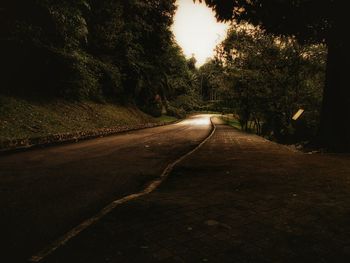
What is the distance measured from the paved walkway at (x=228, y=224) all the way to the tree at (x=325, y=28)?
5350mm

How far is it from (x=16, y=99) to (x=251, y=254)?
54.0 feet

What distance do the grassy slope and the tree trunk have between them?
11328mm

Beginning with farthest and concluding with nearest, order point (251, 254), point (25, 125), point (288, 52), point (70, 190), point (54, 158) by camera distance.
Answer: point (288, 52)
point (25, 125)
point (54, 158)
point (70, 190)
point (251, 254)

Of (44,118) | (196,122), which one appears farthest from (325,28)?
(196,122)

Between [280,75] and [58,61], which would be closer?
[58,61]

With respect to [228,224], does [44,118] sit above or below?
above

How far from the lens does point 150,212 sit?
193 inches

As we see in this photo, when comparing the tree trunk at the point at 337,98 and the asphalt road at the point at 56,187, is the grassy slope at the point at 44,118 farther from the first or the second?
the tree trunk at the point at 337,98

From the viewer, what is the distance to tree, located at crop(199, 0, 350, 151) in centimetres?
1137

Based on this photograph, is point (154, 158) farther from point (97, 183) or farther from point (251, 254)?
point (251, 254)

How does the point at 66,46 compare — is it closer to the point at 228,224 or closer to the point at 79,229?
the point at 79,229

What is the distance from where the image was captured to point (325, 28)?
12516 mm

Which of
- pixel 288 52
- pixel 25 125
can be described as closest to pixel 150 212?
pixel 25 125

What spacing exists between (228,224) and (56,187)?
367 centimetres
